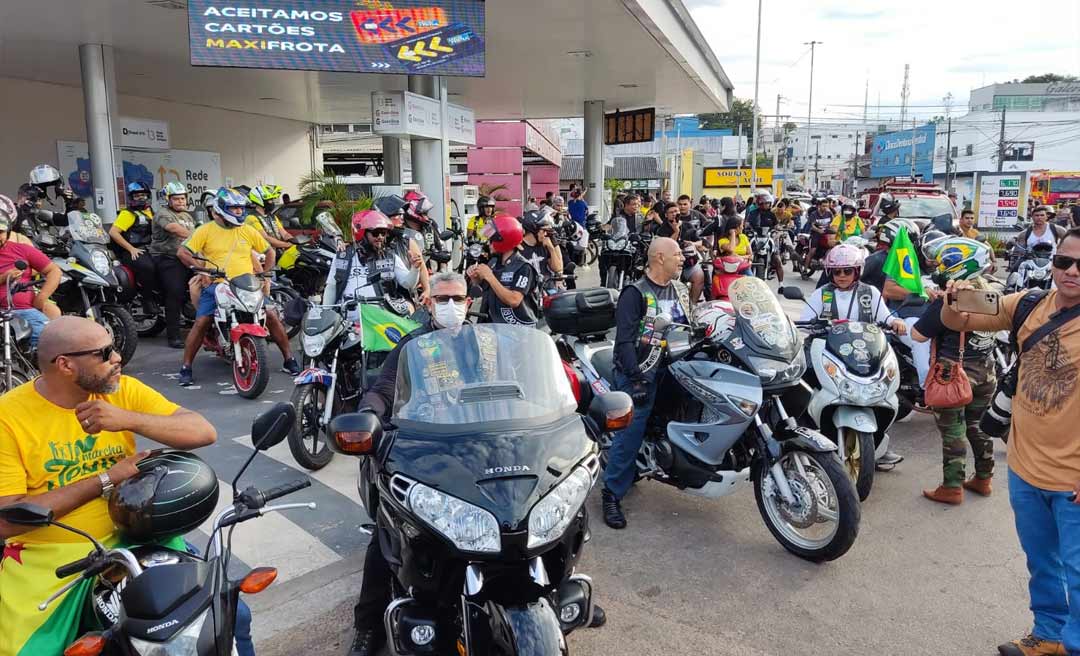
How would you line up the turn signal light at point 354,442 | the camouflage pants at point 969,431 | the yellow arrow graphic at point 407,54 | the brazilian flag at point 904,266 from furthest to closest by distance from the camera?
the yellow arrow graphic at point 407,54, the brazilian flag at point 904,266, the camouflage pants at point 969,431, the turn signal light at point 354,442

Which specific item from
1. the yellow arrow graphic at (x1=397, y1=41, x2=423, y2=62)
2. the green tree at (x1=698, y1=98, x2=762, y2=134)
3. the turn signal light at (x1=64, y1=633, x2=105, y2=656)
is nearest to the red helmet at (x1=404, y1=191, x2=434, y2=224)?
the yellow arrow graphic at (x1=397, y1=41, x2=423, y2=62)

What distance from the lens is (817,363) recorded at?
4.78 metres

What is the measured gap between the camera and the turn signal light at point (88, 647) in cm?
204

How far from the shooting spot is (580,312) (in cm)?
520

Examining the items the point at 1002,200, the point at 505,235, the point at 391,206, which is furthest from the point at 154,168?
the point at 1002,200

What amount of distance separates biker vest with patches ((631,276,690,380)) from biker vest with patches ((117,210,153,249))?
23.7ft


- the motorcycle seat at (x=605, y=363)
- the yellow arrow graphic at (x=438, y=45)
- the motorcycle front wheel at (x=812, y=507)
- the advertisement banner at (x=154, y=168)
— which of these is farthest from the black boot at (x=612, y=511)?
the advertisement banner at (x=154, y=168)

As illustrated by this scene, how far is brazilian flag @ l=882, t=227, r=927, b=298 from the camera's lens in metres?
5.88

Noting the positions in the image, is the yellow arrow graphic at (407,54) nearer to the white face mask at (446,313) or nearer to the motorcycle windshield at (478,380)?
the white face mask at (446,313)

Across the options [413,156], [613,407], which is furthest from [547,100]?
[613,407]

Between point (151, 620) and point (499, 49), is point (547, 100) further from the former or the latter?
point (151, 620)

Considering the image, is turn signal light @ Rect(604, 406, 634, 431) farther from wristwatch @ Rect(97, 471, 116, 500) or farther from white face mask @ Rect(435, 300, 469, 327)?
wristwatch @ Rect(97, 471, 116, 500)

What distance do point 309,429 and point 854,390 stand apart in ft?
11.6

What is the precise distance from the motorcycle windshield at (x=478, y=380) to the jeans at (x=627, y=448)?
1.62 metres
